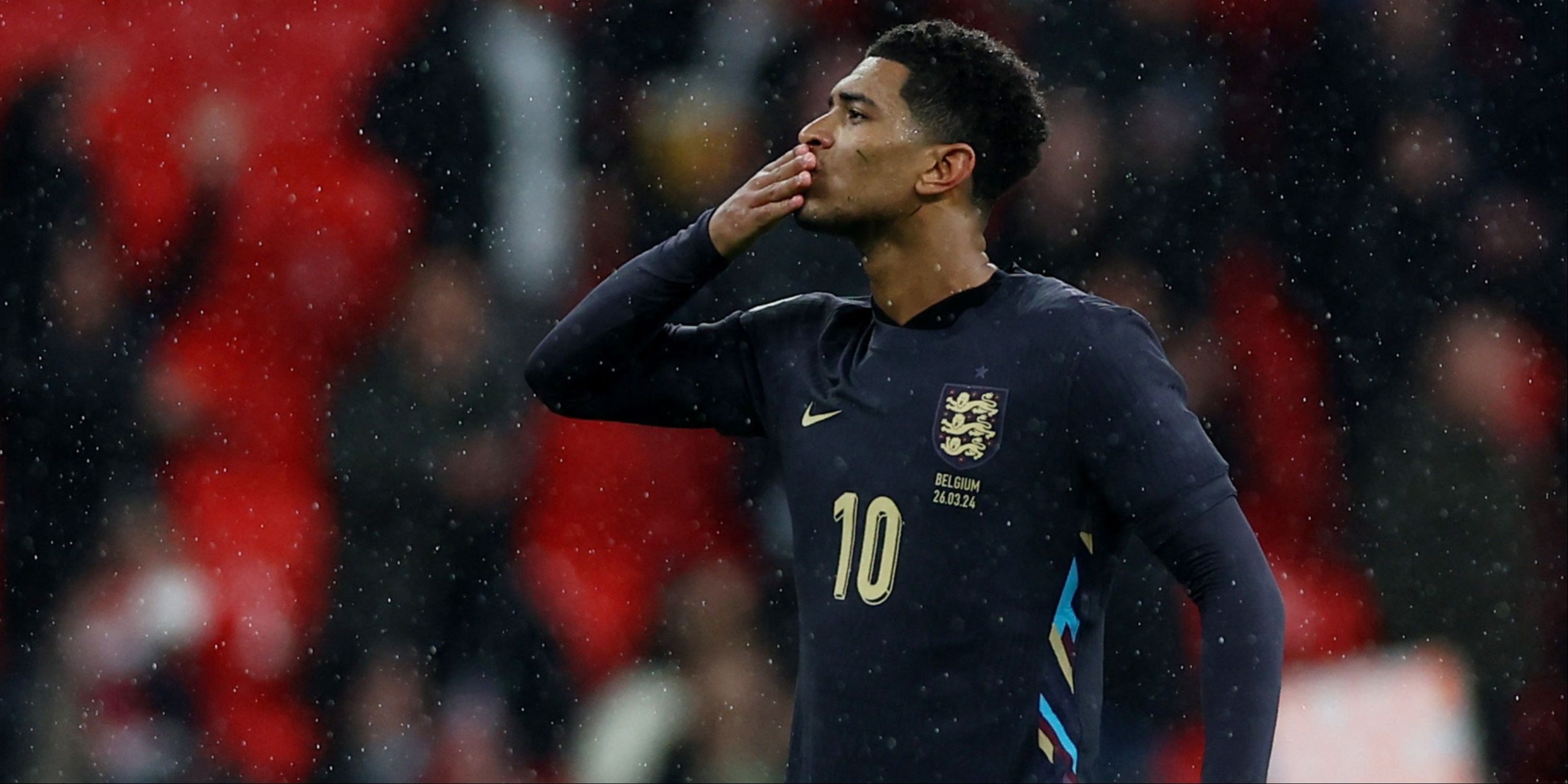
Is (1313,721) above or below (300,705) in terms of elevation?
below

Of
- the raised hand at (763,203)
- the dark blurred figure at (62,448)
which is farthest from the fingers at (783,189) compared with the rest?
the dark blurred figure at (62,448)

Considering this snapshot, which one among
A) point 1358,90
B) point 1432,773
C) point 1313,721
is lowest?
point 1432,773

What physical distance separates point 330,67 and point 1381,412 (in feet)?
9.00

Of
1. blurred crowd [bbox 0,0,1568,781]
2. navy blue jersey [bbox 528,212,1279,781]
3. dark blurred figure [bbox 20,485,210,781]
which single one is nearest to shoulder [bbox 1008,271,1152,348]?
navy blue jersey [bbox 528,212,1279,781]

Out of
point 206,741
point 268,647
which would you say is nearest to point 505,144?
point 268,647

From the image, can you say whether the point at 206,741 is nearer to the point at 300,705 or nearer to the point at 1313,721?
the point at 300,705

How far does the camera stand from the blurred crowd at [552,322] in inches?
175

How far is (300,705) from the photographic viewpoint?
4.54 m

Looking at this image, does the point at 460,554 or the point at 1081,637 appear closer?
the point at 1081,637

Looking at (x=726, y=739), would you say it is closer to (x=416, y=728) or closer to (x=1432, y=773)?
(x=416, y=728)

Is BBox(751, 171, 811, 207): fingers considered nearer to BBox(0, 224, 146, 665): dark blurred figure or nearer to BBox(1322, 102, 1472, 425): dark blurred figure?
BBox(1322, 102, 1472, 425): dark blurred figure

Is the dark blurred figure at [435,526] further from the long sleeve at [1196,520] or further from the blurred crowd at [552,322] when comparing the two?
the long sleeve at [1196,520]

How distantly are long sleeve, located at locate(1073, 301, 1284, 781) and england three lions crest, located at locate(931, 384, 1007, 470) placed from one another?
12 cm

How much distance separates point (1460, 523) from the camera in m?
4.47
